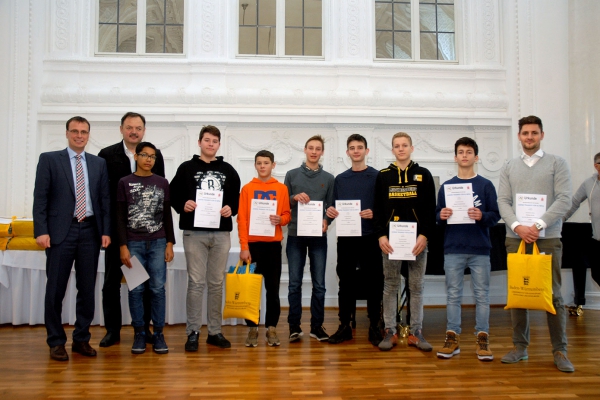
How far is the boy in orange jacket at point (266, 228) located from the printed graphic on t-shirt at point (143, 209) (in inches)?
26.1

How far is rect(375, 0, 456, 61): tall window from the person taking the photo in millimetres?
6863

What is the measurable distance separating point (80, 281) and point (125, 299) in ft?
3.89

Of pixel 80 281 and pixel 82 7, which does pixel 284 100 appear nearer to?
pixel 82 7

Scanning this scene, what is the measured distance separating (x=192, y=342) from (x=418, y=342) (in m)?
1.71

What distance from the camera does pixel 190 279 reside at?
3.91 m

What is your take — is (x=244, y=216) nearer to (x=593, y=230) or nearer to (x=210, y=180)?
(x=210, y=180)

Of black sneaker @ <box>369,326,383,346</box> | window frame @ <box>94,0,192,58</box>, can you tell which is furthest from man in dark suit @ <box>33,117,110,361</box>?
window frame @ <box>94,0,192,58</box>

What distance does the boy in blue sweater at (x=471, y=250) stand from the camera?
3.64 metres

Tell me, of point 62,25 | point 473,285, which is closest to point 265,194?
point 473,285

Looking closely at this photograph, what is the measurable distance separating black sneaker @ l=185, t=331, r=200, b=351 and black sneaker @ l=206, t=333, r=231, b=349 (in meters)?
0.17

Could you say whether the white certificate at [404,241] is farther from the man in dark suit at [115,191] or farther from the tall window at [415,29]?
the tall window at [415,29]

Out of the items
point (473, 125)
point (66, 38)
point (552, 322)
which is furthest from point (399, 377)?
point (66, 38)

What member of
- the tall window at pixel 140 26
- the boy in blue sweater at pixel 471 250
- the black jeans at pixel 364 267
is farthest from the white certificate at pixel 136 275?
the tall window at pixel 140 26

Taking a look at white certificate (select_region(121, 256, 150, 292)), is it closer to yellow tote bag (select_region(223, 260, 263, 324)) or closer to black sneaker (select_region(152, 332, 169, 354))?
black sneaker (select_region(152, 332, 169, 354))
